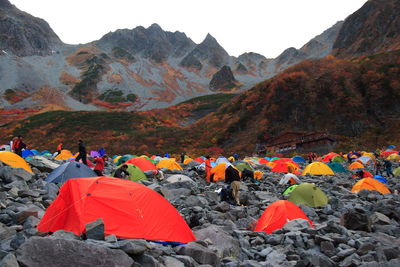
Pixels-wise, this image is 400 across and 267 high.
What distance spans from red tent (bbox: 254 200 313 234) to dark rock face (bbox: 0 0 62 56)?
152 m

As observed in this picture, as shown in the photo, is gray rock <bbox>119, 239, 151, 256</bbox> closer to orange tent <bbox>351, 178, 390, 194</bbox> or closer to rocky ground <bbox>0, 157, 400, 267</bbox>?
rocky ground <bbox>0, 157, 400, 267</bbox>

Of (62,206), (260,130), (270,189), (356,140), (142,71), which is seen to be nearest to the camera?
(62,206)

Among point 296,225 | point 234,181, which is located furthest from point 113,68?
point 296,225

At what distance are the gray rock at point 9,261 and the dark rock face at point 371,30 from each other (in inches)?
3376

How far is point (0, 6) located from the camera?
155 m

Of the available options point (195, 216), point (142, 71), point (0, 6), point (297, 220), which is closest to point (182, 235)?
point (195, 216)

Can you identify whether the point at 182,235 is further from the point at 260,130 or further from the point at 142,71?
the point at 142,71

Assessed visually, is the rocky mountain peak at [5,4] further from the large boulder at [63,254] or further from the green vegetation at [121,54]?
the large boulder at [63,254]

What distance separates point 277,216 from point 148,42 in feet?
608

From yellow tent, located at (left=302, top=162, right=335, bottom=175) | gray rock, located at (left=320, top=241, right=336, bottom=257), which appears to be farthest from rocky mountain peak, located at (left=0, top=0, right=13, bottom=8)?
gray rock, located at (left=320, top=241, right=336, bottom=257)

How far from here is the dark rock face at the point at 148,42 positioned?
178m

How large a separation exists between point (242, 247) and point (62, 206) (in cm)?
383

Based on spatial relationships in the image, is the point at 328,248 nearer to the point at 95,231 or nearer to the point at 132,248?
the point at 132,248

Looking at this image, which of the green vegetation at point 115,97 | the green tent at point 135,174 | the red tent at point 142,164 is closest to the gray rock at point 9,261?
the green tent at point 135,174
